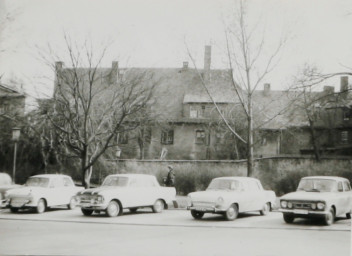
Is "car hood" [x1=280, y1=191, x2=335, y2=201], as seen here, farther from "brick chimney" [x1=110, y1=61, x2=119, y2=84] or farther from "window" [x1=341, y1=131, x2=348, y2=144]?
"window" [x1=341, y1=131, x2=348, y2=144]

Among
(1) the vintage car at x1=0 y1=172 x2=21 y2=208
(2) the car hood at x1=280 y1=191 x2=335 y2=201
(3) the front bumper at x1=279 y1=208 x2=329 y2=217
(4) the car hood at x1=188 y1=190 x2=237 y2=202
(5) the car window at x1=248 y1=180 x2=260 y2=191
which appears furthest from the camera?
(1) the vintage car at x1=0 y1=172 x2=21 y2=208

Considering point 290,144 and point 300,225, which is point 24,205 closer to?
A: point 300,225

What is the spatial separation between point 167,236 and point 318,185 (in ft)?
17.6

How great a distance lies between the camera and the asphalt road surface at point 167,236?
27.7 feet

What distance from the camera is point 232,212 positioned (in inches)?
535

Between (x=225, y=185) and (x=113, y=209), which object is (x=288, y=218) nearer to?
(x=225, y=185)

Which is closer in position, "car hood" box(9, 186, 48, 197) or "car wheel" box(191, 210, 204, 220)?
Answer: "car wheel" box(191, 210, 204, 220)

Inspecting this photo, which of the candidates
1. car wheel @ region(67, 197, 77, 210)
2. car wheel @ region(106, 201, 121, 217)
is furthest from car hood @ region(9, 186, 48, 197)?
car wheel @ region(106, 201, 121, 217)

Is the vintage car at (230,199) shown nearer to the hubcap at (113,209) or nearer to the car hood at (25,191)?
the hubcap at (113,209)

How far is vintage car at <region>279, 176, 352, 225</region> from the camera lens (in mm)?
12039

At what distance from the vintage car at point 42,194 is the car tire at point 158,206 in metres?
3.46

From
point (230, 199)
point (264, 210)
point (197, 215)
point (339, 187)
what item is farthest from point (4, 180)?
point (339, 187)

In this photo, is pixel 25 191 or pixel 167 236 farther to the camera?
pixel 25 191

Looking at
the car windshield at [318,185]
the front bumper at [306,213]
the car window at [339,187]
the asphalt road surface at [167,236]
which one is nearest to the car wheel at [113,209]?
the asphalt road surface at [167,236]
